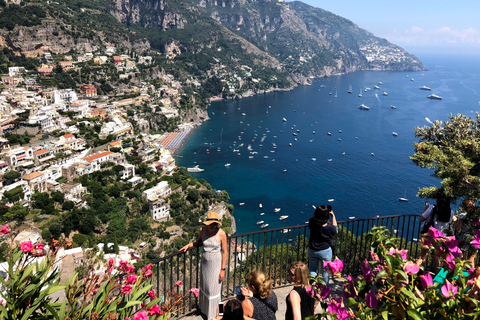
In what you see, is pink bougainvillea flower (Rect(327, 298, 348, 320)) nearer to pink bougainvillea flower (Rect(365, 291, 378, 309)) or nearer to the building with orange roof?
pink bougainvillea flower (Rect(365, 291, 378, 309))

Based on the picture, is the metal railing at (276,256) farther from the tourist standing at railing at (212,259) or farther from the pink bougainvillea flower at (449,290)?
the pink bougainvillea flower at (449,290)

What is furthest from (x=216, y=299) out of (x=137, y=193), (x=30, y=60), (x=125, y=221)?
(x=30, y=60)

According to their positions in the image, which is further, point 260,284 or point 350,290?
point 260,284

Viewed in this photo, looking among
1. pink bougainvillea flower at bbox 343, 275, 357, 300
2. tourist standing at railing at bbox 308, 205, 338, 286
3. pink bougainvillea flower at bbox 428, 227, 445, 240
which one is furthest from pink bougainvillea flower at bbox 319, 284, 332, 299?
tourist standing at railing at bbox 308, 205, 338, 286

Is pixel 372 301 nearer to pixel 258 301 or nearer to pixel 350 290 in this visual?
pixel 350 290

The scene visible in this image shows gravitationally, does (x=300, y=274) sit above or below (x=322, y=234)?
above

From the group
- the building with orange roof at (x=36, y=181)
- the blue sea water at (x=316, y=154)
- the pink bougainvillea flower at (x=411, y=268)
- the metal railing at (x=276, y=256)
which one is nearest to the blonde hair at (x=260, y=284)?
the metal railing at (x=276, y=256)

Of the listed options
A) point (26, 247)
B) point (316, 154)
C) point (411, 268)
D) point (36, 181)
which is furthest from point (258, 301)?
point (316, 154)

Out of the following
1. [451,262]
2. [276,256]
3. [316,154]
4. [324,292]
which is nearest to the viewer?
[451,262]

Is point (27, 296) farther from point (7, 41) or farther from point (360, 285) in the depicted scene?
point (7, 41)
